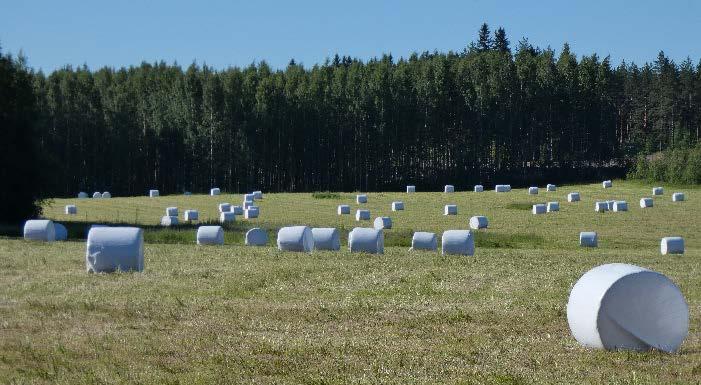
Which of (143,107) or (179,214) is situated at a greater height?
(143,107)

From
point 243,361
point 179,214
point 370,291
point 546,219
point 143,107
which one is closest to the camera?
point 243,361

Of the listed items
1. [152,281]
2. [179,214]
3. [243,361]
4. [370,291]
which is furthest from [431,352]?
[179,214]

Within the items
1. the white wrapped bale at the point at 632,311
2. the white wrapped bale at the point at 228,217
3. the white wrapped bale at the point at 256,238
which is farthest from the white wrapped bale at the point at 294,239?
the white wrapped bale at the point at 228,217

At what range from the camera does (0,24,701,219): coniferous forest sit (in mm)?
110875

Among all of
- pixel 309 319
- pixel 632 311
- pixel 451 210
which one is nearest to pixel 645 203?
pixel 451 210

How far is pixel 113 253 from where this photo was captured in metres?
25.0

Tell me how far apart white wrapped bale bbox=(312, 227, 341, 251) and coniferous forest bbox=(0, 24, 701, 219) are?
75.5 metres

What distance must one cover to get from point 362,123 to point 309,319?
98.9m

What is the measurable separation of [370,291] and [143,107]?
96164 mm

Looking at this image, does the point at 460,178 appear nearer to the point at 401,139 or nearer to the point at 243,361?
the point at 401,139

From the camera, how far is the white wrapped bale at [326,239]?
33.1 meters

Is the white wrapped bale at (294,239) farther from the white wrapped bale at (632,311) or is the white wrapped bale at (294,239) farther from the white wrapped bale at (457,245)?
the white wrapped bale at (632,311)

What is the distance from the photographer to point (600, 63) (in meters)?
126

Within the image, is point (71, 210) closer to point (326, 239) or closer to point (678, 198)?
point (326, 239)
